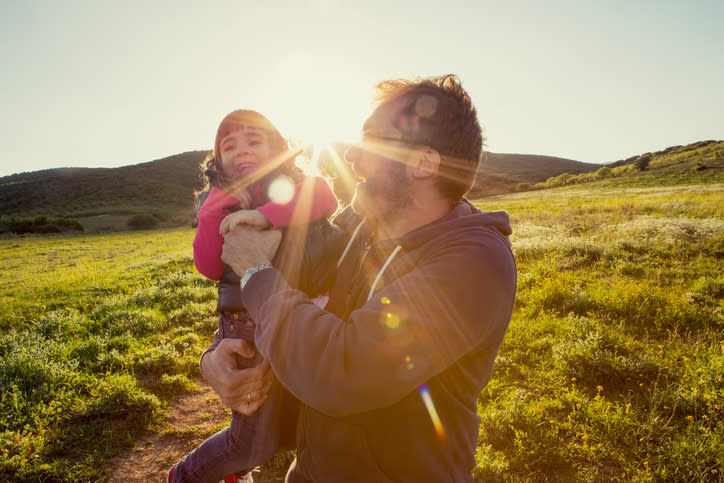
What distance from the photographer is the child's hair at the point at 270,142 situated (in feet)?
9.68

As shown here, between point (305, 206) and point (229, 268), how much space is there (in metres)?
0.69

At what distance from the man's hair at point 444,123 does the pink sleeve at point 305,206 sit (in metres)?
0.89

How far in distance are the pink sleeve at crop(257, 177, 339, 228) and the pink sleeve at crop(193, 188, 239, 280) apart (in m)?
0.33

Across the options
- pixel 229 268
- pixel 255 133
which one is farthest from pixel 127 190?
pixel 229 268

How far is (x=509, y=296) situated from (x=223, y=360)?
1.84m

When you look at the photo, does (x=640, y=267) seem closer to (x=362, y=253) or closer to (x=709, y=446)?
(x=709, y=446)

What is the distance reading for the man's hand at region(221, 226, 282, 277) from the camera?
6.31 feet

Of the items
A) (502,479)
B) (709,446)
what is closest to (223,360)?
(502,479)

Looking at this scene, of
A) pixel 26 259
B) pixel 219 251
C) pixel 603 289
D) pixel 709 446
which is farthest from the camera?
pixel 26 259

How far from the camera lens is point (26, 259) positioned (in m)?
20.9

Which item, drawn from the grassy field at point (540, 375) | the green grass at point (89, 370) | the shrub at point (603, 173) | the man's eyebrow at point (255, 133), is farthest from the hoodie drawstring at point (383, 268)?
the shrub at point (603, 173)

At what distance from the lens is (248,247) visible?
1986 mm

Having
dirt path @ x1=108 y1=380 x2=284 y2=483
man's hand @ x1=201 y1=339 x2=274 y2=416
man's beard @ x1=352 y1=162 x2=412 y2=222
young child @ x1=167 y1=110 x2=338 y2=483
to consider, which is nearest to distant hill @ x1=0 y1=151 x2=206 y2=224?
dirt path @ x1=108 y1=380 x2=284 y2=483

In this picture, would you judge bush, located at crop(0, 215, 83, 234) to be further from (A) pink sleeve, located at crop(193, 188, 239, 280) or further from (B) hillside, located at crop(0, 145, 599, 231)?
(A) pink sleeve, located at crop(193, 188, 239, 280)
